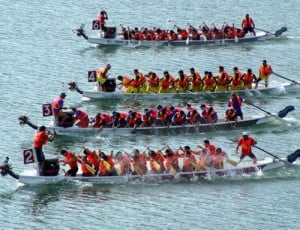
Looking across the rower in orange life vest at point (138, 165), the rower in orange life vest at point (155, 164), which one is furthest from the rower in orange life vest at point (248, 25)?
the rower in orange life vest at point (138, 165)

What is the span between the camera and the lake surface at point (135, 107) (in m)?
42.6

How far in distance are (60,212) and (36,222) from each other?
1179 mm

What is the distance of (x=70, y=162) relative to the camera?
147 ft

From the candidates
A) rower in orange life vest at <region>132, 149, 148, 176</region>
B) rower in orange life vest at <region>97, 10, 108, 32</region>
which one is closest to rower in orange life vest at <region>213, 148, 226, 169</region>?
rower in orange life vest at <region>132, 149, 148, 176</region>

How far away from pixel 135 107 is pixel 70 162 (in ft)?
36.0

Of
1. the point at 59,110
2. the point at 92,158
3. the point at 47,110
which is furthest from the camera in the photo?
the point at 59,110

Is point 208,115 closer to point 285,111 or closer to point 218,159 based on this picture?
point 285,111

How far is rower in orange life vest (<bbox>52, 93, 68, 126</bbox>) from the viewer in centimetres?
4981

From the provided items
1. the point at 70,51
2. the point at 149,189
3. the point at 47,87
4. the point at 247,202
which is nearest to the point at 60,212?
the point at 149,189

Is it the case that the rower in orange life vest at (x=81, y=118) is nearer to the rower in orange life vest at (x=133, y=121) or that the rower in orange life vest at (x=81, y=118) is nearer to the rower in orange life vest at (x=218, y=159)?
the rower in orange life vest at (x=133, y=121)

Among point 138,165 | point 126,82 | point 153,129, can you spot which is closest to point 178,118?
point 153,129

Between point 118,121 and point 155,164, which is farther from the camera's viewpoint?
point 118,121

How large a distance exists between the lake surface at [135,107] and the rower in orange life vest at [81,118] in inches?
27.3

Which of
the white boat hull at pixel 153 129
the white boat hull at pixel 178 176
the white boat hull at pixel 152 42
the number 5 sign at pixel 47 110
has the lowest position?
the white boat hull at pixel 178 176
